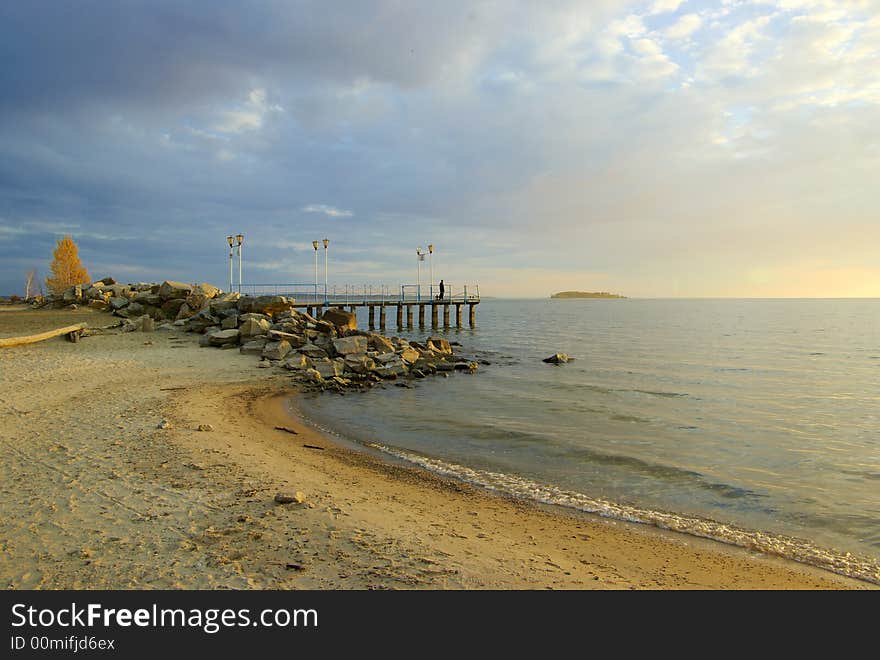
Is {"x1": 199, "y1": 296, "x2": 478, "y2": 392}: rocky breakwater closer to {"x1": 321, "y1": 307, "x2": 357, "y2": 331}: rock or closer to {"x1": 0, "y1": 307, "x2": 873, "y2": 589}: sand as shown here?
{"x1": 321, "y1": 307, "x2": 357, "y2": 331}: rock

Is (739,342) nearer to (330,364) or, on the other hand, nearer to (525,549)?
(330,364)

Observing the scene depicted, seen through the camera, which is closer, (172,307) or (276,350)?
(276,350)

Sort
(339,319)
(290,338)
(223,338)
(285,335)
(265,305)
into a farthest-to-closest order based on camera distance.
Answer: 1. (265,305)
2. (339,319)
3. (290,338)
4. (285,335)
5. (223,338)

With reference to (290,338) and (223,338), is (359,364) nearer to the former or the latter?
(290,338)

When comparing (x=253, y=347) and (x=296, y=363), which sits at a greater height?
(x=253, y=347)

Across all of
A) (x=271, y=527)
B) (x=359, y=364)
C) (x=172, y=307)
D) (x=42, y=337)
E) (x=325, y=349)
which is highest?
(x=172, y=307)

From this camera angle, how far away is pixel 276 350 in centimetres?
2142

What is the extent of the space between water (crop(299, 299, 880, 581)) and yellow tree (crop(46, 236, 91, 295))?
212 ft

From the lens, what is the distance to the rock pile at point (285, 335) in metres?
20.2

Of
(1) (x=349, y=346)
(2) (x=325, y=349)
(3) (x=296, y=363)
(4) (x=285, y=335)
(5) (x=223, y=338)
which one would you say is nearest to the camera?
(3) (x=296, y=363)

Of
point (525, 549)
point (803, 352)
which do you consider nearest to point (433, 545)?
point (525, 549)

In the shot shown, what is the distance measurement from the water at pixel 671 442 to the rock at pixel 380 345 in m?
3.93

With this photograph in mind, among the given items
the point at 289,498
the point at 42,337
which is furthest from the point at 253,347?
the point at 289,498

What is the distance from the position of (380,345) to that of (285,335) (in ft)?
13.8
